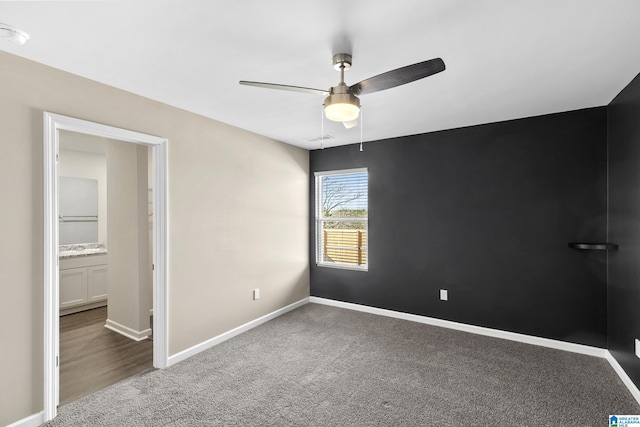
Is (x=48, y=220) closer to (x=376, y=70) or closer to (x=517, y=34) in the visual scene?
(x=376, y=70)

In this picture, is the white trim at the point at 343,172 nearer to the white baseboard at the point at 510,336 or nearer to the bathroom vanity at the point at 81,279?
the white baseboard at the point at 510,336

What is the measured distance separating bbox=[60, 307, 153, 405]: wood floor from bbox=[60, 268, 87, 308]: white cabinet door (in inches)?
13.2

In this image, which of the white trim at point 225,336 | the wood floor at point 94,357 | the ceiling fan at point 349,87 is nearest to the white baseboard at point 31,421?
the wood floor at point 94,357

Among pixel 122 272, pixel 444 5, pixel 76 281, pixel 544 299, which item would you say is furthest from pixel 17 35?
pixel 544 299

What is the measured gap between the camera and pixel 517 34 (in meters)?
1.84

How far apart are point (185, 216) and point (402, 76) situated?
8.10ft

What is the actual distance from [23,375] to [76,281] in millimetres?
2887

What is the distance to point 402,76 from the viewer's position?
5.74ft

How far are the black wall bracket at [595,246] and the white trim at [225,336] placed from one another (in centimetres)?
358

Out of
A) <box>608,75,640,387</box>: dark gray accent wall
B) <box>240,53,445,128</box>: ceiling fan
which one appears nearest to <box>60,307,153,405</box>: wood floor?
<box>240,53,445,128</box>: ceiling fan

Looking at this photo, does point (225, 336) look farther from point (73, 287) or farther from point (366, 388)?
point (73, 287)

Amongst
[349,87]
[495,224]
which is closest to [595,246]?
[495,224]

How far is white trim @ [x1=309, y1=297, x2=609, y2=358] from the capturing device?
3.20 metres

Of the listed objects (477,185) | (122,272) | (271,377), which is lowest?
(271,377)
